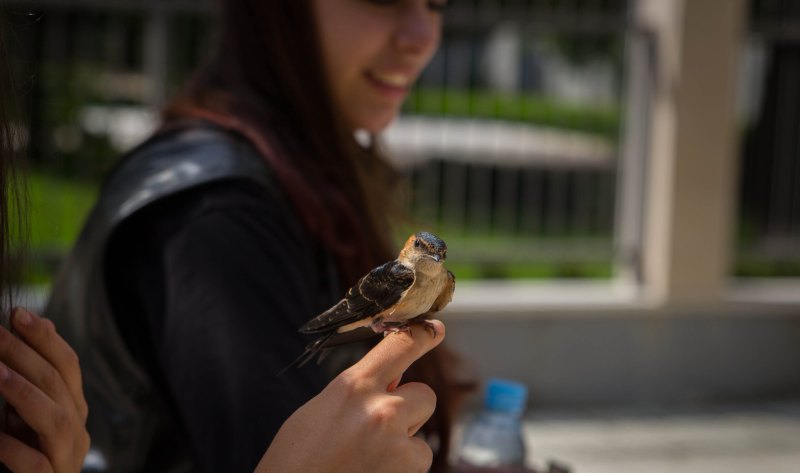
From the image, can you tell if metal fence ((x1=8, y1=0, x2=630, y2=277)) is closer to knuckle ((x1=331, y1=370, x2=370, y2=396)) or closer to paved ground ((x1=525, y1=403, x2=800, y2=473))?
paved ground ((x1=525, y1=403, x2=800, y2=473))

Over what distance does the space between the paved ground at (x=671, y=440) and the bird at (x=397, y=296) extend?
4.68 m

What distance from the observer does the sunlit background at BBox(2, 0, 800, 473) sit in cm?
625

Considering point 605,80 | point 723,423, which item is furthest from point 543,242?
point 723,423

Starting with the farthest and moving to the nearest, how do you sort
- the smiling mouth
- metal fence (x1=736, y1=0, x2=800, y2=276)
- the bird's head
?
metal fence (x1=736, y1=0, x2=800, y2=276), the smiling mouth, the bird's head

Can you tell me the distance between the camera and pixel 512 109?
6828mm

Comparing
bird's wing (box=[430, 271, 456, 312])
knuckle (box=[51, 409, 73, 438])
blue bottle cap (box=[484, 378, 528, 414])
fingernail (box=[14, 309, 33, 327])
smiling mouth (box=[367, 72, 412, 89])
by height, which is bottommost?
blue bottle cap (box=[484, 378, 528, 414])

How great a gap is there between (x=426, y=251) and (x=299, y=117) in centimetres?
99

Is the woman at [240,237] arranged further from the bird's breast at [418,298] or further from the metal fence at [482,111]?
the metal fence at [482,111]

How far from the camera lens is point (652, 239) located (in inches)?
271

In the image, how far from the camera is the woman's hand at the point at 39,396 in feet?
3.95

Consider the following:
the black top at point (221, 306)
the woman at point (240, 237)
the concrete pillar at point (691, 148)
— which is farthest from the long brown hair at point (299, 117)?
the concrete pillar at point (691, 148)

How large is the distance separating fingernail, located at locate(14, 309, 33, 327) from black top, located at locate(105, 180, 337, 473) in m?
0.32

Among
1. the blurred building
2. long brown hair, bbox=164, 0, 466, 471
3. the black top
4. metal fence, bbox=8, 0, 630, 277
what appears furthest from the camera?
the blurred building

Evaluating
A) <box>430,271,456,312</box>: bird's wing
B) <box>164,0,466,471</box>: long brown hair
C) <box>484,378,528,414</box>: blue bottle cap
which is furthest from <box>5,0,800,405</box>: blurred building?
<box>430,271,456,312</box>: bird's wing
